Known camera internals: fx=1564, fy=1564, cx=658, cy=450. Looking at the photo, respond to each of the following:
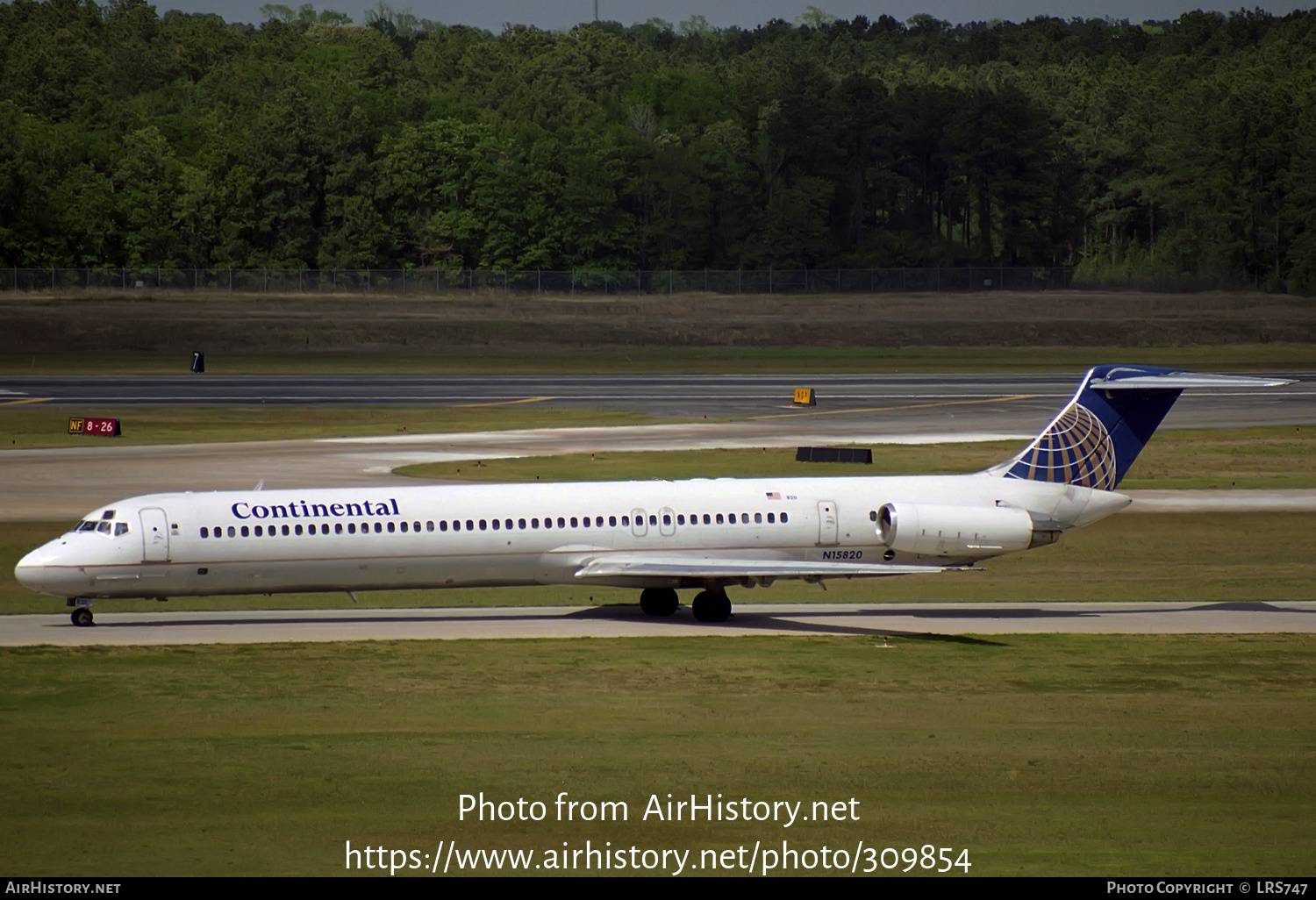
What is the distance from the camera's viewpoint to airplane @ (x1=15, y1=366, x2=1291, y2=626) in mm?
32969

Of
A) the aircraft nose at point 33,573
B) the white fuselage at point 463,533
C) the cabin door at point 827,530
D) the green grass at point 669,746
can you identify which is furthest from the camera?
the cabin door at point 827,530

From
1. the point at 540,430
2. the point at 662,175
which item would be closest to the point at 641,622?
the point at 540,430

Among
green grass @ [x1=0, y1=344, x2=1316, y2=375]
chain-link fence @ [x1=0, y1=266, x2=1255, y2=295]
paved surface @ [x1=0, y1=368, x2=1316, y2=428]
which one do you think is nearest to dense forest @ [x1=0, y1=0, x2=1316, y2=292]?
chain-link fence @ [x1=0, y1=266, x2=1255, y2=295]

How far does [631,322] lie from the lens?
134m

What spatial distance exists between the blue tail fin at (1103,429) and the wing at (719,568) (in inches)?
167

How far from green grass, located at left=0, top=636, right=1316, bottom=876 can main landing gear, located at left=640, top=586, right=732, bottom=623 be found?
7.93 ft

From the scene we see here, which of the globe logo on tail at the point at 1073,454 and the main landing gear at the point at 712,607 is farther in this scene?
the globe logo on tail at the point at 1073,454

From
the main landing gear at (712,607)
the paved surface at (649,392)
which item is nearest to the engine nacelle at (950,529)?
the main landing gear at (712,607)

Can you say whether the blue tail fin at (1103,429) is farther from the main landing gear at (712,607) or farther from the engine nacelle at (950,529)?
the main landing gear at (712,607)

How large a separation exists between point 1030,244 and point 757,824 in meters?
170

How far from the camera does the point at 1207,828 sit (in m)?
19.8

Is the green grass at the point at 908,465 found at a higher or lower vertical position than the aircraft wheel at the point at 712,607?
higher

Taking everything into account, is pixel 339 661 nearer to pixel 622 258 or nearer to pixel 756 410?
pixel 756 410

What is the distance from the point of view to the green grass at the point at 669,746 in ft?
62.6
